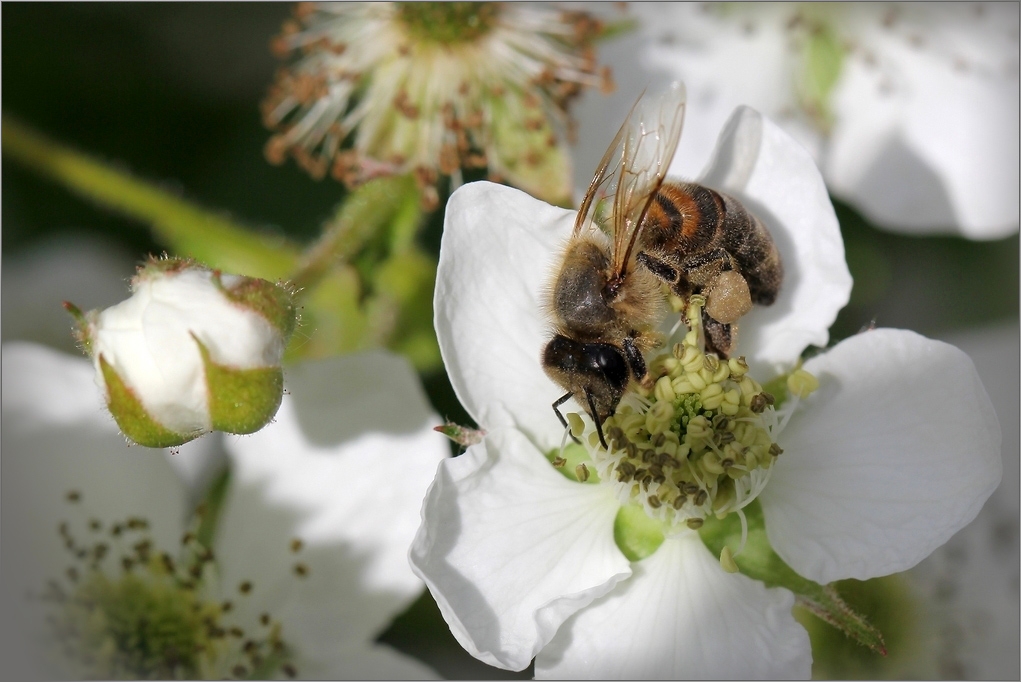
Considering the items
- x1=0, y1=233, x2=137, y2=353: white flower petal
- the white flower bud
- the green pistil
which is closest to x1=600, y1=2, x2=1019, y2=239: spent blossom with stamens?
the green pistil

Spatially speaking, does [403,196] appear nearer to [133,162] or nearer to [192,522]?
[192,522]

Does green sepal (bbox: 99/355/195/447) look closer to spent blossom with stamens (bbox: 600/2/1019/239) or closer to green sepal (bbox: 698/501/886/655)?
green sepal (bbox: 698/501/886/655)

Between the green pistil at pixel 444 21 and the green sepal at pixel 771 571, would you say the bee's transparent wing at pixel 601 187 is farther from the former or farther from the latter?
the green pistil at pixel 444 21

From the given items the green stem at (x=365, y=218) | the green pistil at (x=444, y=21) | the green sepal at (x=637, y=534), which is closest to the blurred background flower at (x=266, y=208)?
the green stem at (x=365, y=218)

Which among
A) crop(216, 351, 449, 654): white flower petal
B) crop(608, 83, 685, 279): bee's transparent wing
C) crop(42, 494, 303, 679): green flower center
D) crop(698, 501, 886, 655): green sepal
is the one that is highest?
crop(608, 83, 685, 279): bee's transparent wing

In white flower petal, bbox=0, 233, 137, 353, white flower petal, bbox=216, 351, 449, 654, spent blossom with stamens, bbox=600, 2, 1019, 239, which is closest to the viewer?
white flower petal, bbox=216, 351, 449, 654

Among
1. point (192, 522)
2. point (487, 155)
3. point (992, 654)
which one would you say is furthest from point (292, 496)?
point (992, 654)

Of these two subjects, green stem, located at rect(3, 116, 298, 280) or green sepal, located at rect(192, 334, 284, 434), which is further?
green stem, located at rect(3, 116, 298, 280)

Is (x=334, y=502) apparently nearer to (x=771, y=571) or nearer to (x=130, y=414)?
(x=130, y=414)
